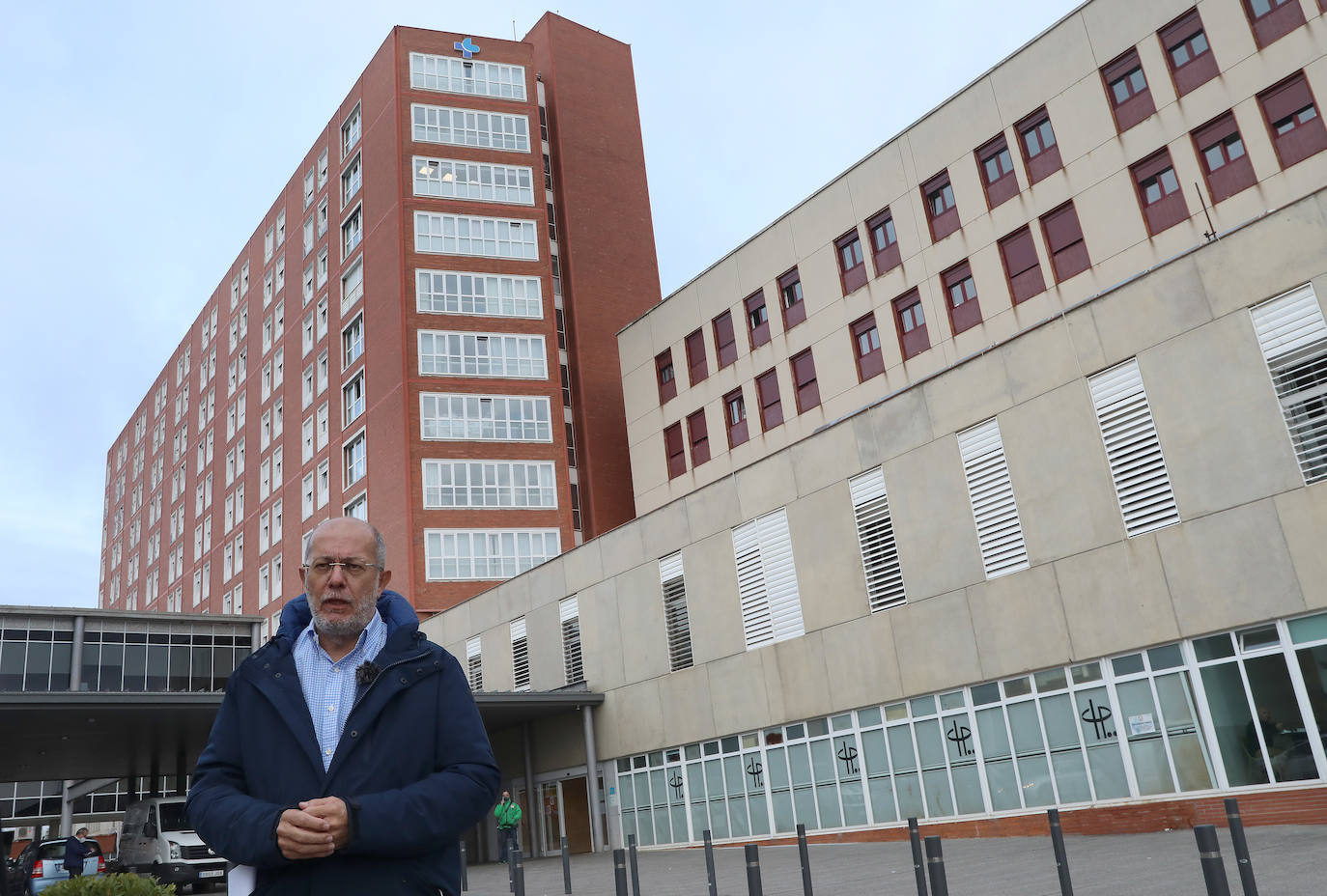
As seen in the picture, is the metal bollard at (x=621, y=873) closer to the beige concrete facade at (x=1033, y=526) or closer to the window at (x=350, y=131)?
the beige concrete facade at (x=1033, y=526)

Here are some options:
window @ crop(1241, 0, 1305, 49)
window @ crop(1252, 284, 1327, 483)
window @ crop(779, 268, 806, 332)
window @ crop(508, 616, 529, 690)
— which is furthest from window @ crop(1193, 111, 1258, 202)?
window @ crop(508, 616, 529, 690)

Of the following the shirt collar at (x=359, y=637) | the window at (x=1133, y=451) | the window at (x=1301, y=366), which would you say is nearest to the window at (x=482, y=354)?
the window at (x=1133, y=451)

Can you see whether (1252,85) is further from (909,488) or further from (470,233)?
(470,233)

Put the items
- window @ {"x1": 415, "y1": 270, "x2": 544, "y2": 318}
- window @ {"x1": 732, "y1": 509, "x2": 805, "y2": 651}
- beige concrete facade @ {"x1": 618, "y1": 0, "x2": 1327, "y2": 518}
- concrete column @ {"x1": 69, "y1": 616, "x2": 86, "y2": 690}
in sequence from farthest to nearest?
1. window @ {"x1": 415, "y1": 270, "x2": 544, "y2": 318}
2. concrete column @ {"x1": 69, "y1": 616, "x2": 86, "y2": 690}
3. window @ {"x1": 732, "y1": 509, "x2": 805, "y2": 651}
4. beige concrete facade @ {"x1": 618, "y1": 0, "x2": 1327, "y2": 518}

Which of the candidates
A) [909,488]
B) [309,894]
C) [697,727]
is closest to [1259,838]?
[909,488]

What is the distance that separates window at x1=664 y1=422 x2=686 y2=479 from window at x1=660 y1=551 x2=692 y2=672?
11233mm

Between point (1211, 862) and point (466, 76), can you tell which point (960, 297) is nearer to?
point (1211, 862)

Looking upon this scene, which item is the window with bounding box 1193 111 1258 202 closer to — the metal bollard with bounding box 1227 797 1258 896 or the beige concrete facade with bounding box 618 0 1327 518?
the beige concrete facade with bounding box 618 0 1327 518

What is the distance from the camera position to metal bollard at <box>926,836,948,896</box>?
769 cm

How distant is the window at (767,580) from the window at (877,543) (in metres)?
2.09

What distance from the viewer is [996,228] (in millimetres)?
30406

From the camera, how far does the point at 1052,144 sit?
29.2 metres

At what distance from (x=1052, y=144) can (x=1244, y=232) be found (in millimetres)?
12378

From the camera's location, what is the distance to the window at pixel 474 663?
36.4 metres
